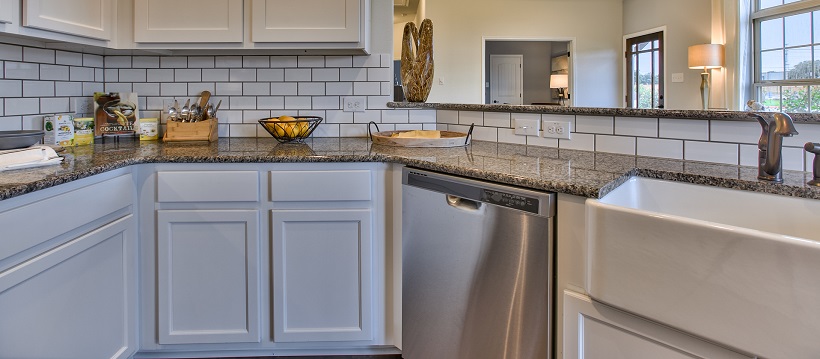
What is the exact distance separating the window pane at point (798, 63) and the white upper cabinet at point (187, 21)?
238 centimetres

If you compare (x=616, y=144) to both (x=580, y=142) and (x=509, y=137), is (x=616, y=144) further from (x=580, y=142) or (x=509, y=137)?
(x=509, y=137)

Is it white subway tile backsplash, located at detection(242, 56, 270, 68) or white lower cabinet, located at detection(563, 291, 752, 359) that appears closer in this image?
white lower cabinet, located at detection(563, 291, 752, 359)

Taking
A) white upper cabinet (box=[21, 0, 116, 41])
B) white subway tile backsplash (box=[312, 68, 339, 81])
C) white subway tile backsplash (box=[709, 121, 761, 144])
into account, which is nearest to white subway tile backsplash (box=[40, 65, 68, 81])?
white upper cabinet (box=[21, 0, 116, 41])

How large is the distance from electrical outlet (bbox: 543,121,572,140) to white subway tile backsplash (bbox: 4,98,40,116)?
7.09 feet

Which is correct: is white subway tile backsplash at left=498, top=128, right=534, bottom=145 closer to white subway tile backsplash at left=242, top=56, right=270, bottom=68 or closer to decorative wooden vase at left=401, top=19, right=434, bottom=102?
decorative wooden vase at left=401, top=19, right=434, bottom=102

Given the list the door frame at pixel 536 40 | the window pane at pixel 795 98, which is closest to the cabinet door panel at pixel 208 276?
the window pane at pixel 795 98

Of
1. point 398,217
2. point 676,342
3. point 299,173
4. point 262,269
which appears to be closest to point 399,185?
point 398,217

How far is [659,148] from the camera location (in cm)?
163

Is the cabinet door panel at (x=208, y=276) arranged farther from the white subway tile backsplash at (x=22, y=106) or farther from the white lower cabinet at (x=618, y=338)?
the white lower cabinet at (x=618, y=338)

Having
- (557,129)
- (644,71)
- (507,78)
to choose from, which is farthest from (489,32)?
(557,129)

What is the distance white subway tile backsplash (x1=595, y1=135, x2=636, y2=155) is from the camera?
1713 mm

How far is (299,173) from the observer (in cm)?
178

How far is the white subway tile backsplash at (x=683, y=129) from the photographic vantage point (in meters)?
1.50

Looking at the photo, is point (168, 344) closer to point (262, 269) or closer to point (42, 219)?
point (262, 269)
